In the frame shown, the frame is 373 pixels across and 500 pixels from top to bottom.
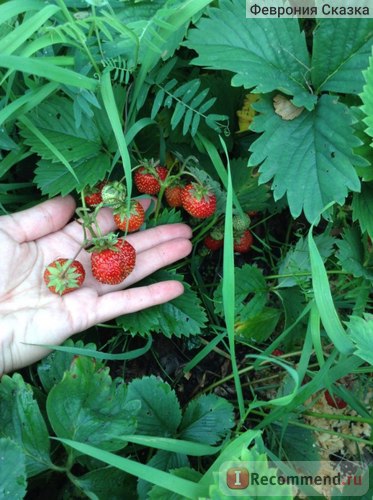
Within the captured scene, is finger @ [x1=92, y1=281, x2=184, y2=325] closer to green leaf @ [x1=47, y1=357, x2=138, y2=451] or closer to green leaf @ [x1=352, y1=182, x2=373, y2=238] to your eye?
green leaf @ [x1=47, y1=357, x2=138, y2=451]

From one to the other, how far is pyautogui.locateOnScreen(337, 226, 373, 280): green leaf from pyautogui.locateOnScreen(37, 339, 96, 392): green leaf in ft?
2.28

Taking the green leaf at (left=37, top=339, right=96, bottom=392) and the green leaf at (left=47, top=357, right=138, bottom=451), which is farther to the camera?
the green leaf at (left=37, top=339, right=96, bottom=392)

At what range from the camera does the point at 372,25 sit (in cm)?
121

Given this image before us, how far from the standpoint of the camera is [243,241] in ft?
5.18

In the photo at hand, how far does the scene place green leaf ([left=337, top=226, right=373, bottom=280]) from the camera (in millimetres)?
1382

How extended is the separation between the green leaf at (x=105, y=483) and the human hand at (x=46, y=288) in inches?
12.7

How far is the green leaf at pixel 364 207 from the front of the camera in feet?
4.26

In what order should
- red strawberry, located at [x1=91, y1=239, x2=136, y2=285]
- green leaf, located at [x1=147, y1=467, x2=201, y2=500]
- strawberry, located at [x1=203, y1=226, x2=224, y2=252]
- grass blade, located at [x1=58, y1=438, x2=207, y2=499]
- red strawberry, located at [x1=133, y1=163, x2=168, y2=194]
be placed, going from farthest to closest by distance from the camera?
strawberry, located at [x1=203, y1=226, x2=224, y2=252] < red strawberry, located at [x1=133, y1=163, x2=168, y2=194] < red strawberry, located at [x1=91, y1=239, x2=136, y2=285] < green leaf, located at [x1=147, y1=467, x2=201, y2=500] < grass blade, located at [x1=58, y1=438, x2=207, y2=499]

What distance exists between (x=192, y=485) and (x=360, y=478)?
1.56 feet

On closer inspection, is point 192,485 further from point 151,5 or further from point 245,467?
point 151,5

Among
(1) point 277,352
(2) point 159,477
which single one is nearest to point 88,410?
(2) point 159,477

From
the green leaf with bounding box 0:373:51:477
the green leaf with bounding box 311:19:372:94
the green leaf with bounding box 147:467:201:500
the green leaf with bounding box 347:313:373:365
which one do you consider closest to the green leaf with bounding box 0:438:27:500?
the green leaf with bounding box 0:373:51:477

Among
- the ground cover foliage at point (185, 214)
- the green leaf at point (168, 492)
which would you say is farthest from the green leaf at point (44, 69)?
the green leaf at point (168, 492)

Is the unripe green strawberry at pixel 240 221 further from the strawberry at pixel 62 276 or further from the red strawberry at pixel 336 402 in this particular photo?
the red strawberry at pixel 336 402
